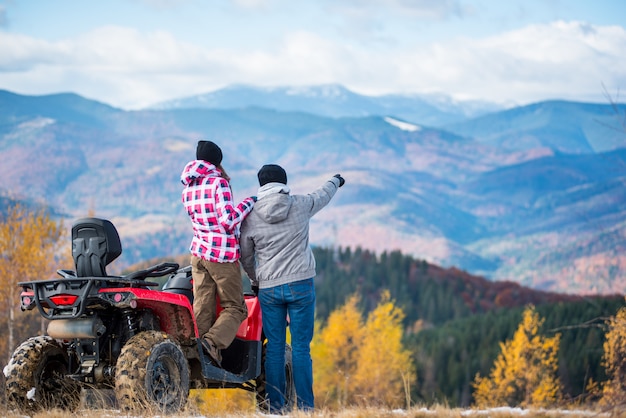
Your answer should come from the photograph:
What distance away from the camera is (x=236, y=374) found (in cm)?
867

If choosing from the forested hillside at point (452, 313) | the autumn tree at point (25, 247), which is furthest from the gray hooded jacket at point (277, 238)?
→ the forested hillside at point (452, 313)

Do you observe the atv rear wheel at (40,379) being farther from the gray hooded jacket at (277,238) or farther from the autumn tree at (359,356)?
the autumn tree at (359,356)

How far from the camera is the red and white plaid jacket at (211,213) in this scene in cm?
821

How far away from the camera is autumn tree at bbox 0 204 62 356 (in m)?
43.5

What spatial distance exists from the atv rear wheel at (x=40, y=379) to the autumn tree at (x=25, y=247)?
35.5 m

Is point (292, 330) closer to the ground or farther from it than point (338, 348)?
farther from it

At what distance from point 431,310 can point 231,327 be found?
141 meters

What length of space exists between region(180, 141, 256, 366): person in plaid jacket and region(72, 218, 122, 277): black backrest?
Result: 79 centimetres

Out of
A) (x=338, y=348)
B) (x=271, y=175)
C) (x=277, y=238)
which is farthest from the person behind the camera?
(x=338, y=348)

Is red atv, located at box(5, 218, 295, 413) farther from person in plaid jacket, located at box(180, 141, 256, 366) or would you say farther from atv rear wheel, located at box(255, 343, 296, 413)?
atv rear wheel, located at box(255, 343, 296, 413)

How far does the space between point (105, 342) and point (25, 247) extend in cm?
4000

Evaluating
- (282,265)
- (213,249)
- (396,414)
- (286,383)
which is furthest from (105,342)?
(396,414)

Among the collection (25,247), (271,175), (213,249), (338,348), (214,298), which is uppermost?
(271,175)

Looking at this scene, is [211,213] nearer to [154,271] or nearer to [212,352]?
[154,271]
